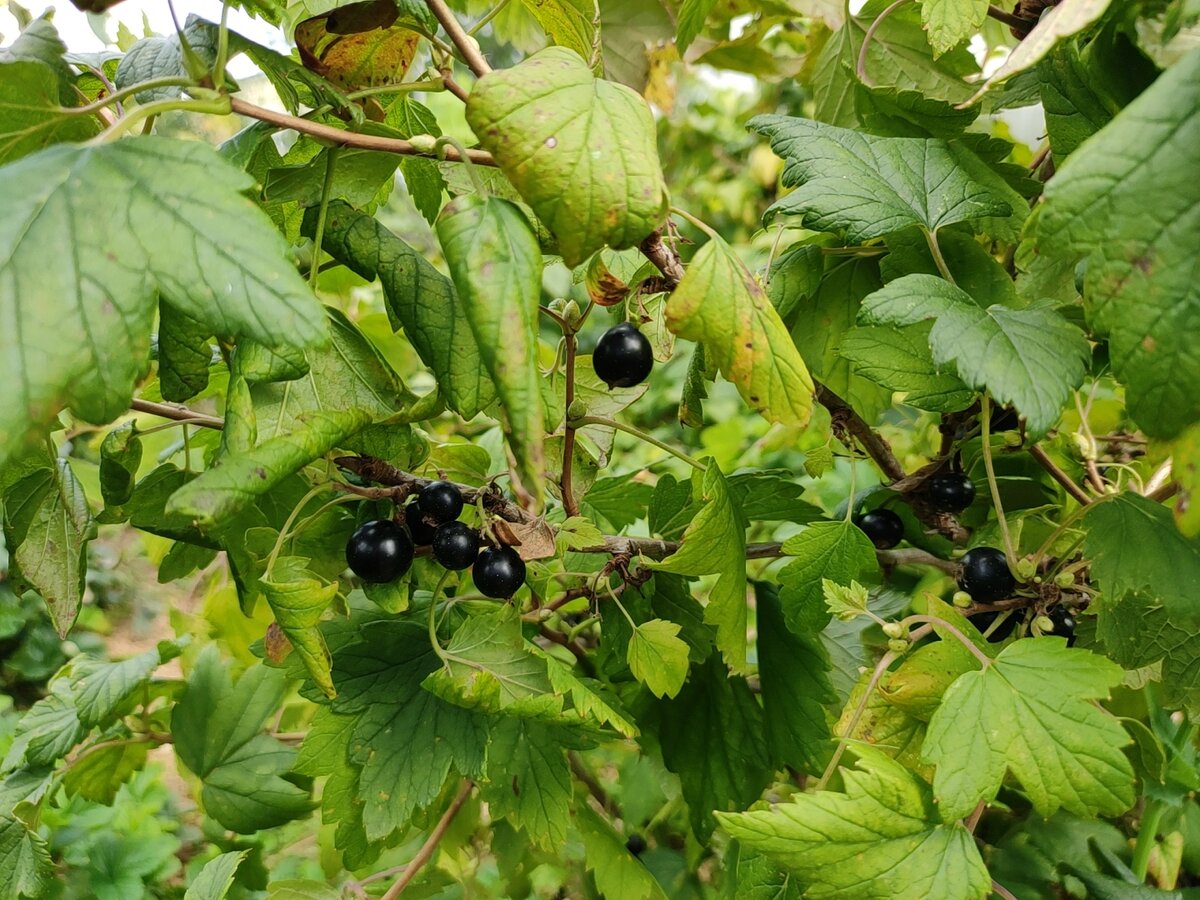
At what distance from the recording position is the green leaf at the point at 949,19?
64 cm

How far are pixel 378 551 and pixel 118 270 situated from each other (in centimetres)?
27

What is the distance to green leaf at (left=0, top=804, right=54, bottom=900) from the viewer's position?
2.88 ft

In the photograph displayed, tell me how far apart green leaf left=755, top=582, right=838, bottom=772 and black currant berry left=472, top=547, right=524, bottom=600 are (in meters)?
0.25

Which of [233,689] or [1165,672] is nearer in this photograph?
[1165,672]

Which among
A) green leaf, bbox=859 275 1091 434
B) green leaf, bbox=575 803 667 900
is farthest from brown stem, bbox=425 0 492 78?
green leaf, bbox=575 803 667 900

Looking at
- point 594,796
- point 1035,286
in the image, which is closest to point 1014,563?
point 1035,286

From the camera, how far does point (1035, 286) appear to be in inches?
28.2

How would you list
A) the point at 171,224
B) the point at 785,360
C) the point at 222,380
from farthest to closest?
the point at 222,380 < the point at 785,360 < the point at 171,224

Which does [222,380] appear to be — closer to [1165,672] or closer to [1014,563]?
[1014,563]

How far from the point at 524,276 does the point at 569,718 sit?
0.31 meters

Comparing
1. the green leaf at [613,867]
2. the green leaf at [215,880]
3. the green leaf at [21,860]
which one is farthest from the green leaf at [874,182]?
the green leaf at [21,860]

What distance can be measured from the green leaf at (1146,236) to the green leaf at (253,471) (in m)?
0.38

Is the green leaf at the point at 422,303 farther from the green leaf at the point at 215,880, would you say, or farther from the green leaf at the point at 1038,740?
the green leaf at the point at 215,880

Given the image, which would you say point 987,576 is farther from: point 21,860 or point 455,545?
point 21,860
